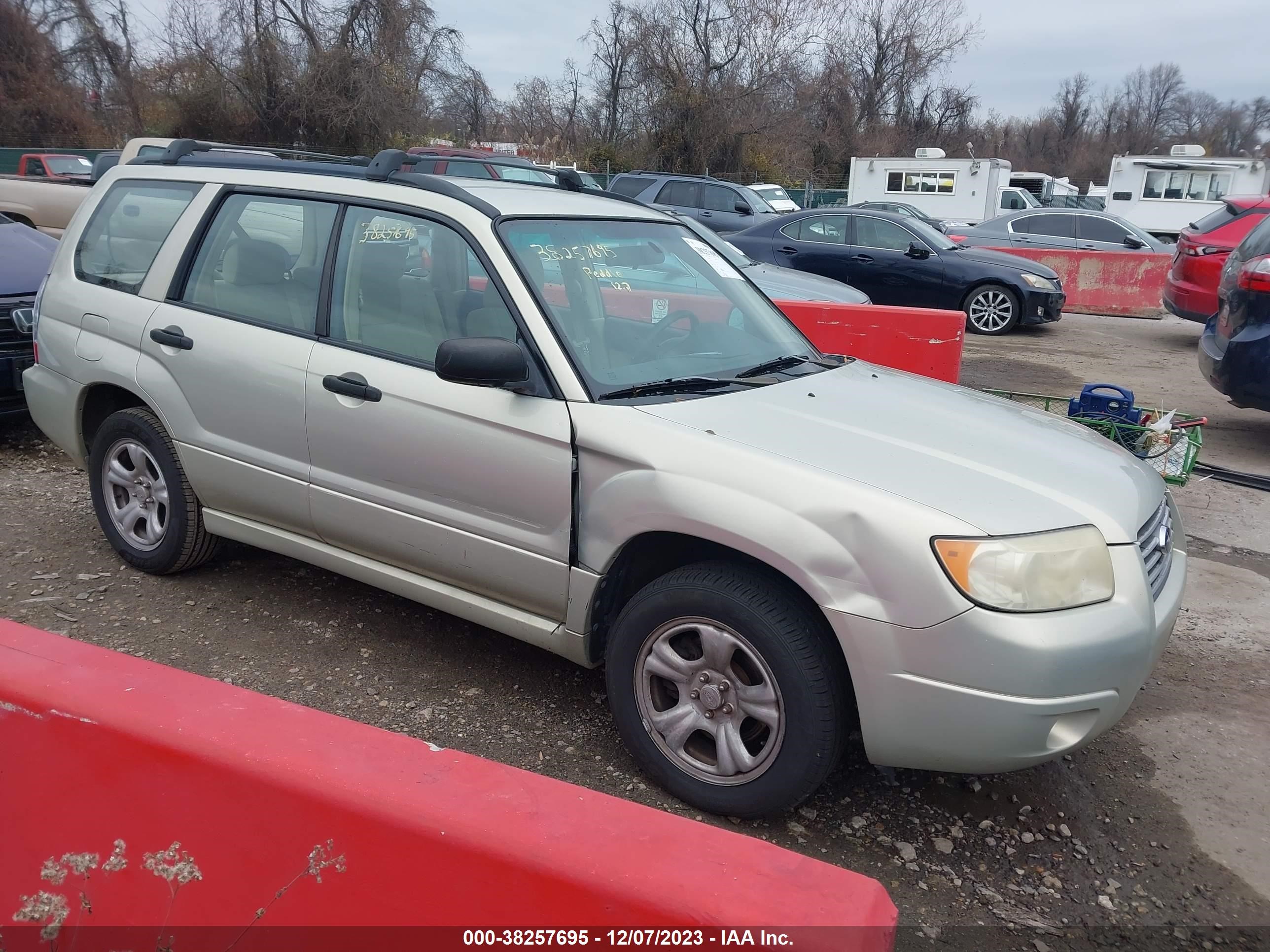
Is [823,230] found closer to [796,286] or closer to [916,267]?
[916,267]

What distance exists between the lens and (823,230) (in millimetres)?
13156

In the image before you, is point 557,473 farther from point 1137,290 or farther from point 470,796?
point 1137,290

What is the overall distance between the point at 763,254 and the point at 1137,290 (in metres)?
6.16

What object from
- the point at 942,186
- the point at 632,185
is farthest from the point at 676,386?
the point at 942,186

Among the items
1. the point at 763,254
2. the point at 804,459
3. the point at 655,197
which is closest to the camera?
the point at 804,459

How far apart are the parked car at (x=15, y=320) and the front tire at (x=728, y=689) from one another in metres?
4.99

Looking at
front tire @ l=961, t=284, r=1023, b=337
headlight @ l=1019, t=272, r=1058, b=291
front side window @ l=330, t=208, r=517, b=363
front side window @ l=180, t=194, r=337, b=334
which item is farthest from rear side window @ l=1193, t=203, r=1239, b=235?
front side window @ l=180, t=194, r=337, b=334

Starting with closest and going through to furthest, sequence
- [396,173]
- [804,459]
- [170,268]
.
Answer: [804,459] → [396,173] → [170,268]

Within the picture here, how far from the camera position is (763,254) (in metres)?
13.4

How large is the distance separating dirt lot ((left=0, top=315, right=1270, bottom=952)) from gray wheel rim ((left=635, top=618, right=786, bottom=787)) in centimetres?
18

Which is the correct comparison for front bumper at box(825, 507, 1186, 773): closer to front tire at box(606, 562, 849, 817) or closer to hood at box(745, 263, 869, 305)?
front tire at box(606, 562, 849, 817)

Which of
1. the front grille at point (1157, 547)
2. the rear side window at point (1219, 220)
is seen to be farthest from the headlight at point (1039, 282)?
the front grille at point (1157, 547)

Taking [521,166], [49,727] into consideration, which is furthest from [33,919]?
[521,166]

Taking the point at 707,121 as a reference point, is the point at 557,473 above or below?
below
